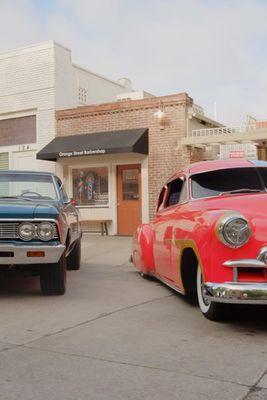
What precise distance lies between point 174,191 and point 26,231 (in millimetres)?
1996

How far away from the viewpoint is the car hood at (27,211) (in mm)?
6258

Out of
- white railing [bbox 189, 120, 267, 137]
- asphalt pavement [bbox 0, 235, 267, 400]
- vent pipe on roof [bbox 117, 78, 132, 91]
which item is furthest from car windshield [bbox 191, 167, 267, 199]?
vent pipe on roof [bbox 117, 78, 132, 91]

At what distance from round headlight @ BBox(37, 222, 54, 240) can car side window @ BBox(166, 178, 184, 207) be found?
1591 mm

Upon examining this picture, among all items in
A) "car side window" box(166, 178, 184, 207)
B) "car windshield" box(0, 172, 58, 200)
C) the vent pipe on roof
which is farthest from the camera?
the vent pipe on roof

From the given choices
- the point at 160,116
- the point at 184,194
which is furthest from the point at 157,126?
the point at 184,194

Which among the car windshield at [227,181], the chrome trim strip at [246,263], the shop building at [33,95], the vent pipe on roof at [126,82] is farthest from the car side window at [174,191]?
the vent pipe on roof at [126,82]

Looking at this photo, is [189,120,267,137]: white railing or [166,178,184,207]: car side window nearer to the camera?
[166,178,184,207]: car side window

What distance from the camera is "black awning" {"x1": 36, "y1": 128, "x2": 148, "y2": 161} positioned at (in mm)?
15062

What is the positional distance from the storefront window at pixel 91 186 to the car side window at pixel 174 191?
9.42m

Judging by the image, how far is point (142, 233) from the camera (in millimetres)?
7887

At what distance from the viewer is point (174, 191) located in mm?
7031

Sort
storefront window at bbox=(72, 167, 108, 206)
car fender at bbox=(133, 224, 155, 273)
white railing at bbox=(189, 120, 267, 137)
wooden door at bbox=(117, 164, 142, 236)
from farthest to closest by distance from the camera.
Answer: storefront window at bbox=(72, 167, 108, 206) < wooden door at bbox=(117, 164, 142, 236) < white railing at bbox=(189, 120, 267, 137) < car fender at bbox=(133, 224, 155, 273)

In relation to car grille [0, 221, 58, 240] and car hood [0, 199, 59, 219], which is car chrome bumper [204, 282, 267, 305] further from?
car grille [0, 221, 58, 240]

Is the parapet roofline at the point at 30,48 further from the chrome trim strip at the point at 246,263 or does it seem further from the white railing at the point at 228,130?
the chrome trim strip at the point at 246,263
